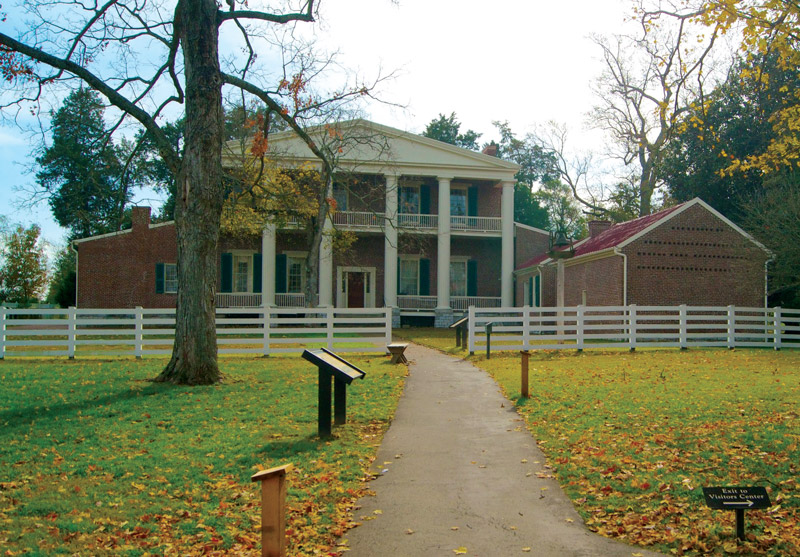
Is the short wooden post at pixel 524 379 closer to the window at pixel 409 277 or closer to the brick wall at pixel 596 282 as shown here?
the brick wall at pixel 596 282

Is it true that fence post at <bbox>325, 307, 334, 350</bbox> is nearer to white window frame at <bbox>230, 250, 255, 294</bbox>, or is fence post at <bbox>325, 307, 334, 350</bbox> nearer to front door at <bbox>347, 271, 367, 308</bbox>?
white window frame at <bbox>230, 250, 255, 294</bbox>

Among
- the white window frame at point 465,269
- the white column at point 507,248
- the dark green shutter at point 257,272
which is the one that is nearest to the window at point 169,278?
the dark green shutter at point 257,272

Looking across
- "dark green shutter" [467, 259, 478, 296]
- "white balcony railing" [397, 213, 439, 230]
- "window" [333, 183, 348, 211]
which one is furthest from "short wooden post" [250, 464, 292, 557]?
"dark green shutter" [467, 259, 478, 296]

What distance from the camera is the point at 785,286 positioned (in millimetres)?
23250

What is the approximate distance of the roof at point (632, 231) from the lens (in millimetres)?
24859

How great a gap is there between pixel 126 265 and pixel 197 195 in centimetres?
2119

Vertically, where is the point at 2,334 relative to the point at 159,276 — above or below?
below

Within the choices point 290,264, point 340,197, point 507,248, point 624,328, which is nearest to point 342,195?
point 340,197

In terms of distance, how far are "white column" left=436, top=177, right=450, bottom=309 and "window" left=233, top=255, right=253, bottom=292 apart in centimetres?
921

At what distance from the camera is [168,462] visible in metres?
6.95

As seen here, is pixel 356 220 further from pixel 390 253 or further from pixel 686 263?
pixel 686 263

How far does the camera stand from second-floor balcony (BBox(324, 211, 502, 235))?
109ft

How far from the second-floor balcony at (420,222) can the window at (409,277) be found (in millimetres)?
2186

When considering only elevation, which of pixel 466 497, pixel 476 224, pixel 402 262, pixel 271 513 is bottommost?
pixel 466 497
